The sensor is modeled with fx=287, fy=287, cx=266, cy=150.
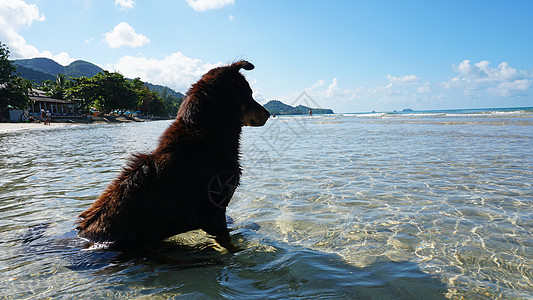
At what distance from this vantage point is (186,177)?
3166mm

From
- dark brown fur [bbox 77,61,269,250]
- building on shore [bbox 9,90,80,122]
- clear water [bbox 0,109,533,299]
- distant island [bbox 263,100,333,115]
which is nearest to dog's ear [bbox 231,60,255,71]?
dark brown fur [bbox 77,61,269,250]

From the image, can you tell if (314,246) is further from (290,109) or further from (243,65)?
(290,109)

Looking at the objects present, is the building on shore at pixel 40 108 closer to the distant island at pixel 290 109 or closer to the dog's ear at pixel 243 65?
the distant island at pixel 290 109

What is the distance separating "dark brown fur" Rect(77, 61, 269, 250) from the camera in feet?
10.00

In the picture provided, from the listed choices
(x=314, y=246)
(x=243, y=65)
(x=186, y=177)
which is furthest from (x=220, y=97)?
(x=314, y=246)

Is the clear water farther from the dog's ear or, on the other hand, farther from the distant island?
the dog's ear

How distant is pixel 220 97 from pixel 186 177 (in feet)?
3.39

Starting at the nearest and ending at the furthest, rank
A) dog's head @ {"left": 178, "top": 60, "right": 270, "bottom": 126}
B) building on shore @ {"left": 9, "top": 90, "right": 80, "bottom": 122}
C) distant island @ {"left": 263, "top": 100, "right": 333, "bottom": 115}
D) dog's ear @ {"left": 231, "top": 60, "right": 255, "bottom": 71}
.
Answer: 1. dog's head @ {"left": 178, "top": 60, "right": 270, "bottom": 126}
2. dog's ear @ {"left": 231, "top": 60, "right": 255, "bottom": 71}
3. distant island @ {"left": 263, "top": 100, "right": 333, "bottom": 115}
4. building on shore @ {"left": 9, "top": 90, "right": 80, "bottom": 122}

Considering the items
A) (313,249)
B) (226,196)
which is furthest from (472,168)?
(226,196)

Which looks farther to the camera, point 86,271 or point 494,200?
point 494,200

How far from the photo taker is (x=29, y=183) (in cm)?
687

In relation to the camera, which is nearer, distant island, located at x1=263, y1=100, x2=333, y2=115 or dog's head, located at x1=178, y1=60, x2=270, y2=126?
dog's head, located at x1=178, y1=60, x2=270, y2=126

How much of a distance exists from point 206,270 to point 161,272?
17.7 inches

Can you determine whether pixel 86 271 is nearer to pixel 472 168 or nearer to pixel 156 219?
pixel 156 219
